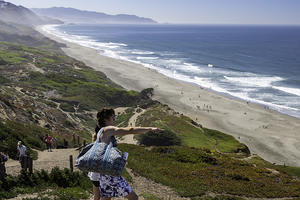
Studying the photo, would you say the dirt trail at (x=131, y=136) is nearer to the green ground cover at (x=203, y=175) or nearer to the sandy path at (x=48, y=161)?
the green ground cover at (x=203, y=175)

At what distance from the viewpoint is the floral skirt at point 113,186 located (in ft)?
16.7

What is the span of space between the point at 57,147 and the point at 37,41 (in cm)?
14621

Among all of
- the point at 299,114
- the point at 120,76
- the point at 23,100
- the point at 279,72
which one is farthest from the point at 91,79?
the point at 279,72

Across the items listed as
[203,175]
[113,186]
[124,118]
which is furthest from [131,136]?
[113,186]

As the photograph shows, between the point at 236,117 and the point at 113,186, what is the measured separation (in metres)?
52.8

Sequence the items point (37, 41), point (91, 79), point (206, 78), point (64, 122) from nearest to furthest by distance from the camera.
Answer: point (64, 122) < point (91, 79) < point (206, 78) < point (37, 41)

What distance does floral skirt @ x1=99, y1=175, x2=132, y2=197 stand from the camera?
508 cm

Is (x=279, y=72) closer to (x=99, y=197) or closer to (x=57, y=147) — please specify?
(x=57, y=147)

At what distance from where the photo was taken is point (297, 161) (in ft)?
125

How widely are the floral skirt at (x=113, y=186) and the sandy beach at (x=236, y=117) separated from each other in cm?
3734

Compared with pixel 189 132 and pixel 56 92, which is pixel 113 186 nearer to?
pixel 189 132

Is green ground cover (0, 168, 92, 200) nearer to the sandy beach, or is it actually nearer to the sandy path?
the sandy path

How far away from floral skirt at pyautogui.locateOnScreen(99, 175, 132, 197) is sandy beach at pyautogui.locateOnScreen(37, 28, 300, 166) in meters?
37.3

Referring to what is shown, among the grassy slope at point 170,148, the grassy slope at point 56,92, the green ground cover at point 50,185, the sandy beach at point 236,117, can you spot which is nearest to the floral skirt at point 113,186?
the green ground cover at point 50,185
